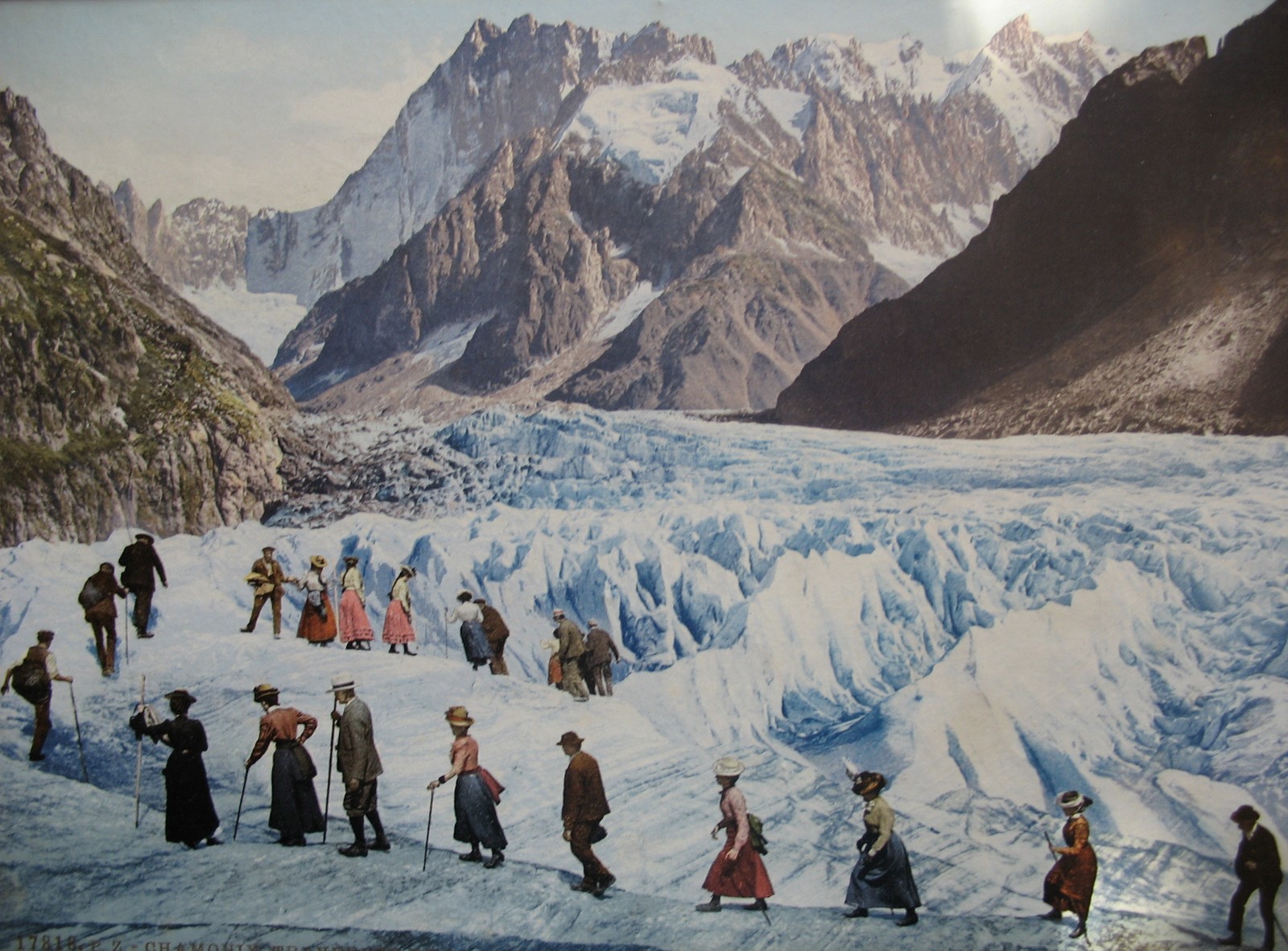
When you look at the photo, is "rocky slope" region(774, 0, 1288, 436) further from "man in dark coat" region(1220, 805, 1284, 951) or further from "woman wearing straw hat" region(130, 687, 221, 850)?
"woman wearing straw hat" region(130, 687, 221, 850)

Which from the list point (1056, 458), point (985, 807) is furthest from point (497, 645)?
point (1056, 458)

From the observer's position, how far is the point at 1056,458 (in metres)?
8.61

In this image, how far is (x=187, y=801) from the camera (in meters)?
7.01

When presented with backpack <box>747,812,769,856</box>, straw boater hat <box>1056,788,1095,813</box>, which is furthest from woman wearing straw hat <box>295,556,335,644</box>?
straw boater hat <box>1056,788,1095,813</box>

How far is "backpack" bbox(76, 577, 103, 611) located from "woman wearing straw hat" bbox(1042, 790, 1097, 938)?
21.9 ft

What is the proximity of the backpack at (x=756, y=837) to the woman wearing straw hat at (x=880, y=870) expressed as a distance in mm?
585

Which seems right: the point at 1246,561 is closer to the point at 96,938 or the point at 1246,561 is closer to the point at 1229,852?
the point at 1229,852

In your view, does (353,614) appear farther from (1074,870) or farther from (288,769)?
(1074,870)

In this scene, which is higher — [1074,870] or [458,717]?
[458,717]

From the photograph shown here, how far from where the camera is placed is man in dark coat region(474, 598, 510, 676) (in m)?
8.20

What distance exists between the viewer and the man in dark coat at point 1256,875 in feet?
22.2

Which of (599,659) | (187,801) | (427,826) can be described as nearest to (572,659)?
(599,659)

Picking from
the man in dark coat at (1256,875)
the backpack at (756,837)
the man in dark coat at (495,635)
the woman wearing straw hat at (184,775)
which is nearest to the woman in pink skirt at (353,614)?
the man in dark coat at (495,635)

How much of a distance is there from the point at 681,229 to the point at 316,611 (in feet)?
15.4
